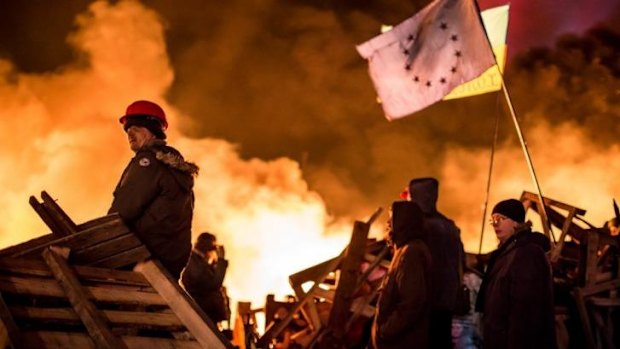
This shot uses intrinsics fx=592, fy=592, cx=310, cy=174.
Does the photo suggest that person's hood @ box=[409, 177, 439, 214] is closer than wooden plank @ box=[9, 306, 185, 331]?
No

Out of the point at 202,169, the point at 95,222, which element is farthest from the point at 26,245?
the point at 202,169

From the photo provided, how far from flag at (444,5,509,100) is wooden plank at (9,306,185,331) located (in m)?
7.64

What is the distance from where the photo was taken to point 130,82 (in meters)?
13.7

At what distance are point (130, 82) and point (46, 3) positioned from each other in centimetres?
267

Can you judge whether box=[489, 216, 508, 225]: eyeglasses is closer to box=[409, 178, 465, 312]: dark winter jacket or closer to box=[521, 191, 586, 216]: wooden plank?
box=[409, 178, 465, 312]: dark winter jacket

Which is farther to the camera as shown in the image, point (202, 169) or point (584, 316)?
point (202, 169)

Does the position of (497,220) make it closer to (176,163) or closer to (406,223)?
(406,223)

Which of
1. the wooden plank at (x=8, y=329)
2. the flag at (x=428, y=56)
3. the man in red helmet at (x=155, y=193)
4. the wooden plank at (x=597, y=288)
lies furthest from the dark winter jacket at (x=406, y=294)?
the wooden plank at (x=597, y=288)

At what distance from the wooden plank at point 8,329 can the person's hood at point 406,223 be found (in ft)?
11.3

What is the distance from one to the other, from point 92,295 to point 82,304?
190mm

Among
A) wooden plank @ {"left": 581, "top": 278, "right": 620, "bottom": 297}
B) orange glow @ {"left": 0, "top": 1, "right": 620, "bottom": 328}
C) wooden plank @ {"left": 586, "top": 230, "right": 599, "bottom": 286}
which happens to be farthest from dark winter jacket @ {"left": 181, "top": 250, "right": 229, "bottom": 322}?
orange glow @ {"left": 0, "top": 1, "right": 620, "bottom": 328}

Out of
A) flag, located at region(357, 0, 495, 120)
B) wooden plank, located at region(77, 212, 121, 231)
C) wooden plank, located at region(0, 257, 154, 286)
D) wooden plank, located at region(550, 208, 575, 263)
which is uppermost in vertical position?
flag, located at region(357, 0, 495, 120)

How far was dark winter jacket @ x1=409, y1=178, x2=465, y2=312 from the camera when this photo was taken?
5.82m

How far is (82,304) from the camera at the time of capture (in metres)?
3.30
